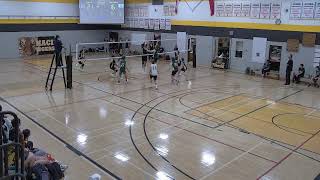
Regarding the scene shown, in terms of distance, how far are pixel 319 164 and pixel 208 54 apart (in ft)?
58.6

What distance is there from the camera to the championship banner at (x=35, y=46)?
28953mm

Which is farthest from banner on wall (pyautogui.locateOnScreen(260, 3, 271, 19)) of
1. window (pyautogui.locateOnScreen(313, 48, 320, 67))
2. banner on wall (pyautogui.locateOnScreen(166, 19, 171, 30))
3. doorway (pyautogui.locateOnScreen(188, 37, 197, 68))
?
banner on wall (pyautogui.locateOnScreen(166, 19, 171, 30))

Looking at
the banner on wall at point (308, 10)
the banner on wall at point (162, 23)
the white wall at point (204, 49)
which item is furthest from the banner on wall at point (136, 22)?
the banner on wall at point (308, 10)

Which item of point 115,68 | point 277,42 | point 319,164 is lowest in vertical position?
point 319,164

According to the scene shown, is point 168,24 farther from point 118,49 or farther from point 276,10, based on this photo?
point 276,10

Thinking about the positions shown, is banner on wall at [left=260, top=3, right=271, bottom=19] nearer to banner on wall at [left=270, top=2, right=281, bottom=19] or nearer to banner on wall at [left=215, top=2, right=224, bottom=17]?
banner on wall at [left=270, top=2, right=281, bottom=19]

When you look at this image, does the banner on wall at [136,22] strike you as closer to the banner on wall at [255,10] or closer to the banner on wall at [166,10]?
the banner on wall at [166,10]

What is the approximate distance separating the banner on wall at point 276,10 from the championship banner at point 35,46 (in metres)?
20.7

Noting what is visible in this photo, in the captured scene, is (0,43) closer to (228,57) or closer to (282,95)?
(228,57)

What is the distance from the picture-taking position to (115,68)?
783 inches

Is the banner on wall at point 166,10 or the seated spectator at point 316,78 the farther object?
the banner on wall at point 166,10

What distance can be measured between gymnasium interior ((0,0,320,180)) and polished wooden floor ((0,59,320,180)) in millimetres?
53

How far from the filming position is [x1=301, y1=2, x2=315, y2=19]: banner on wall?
1970 centimetres

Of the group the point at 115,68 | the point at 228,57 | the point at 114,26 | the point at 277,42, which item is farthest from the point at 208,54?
the point at 114,26
